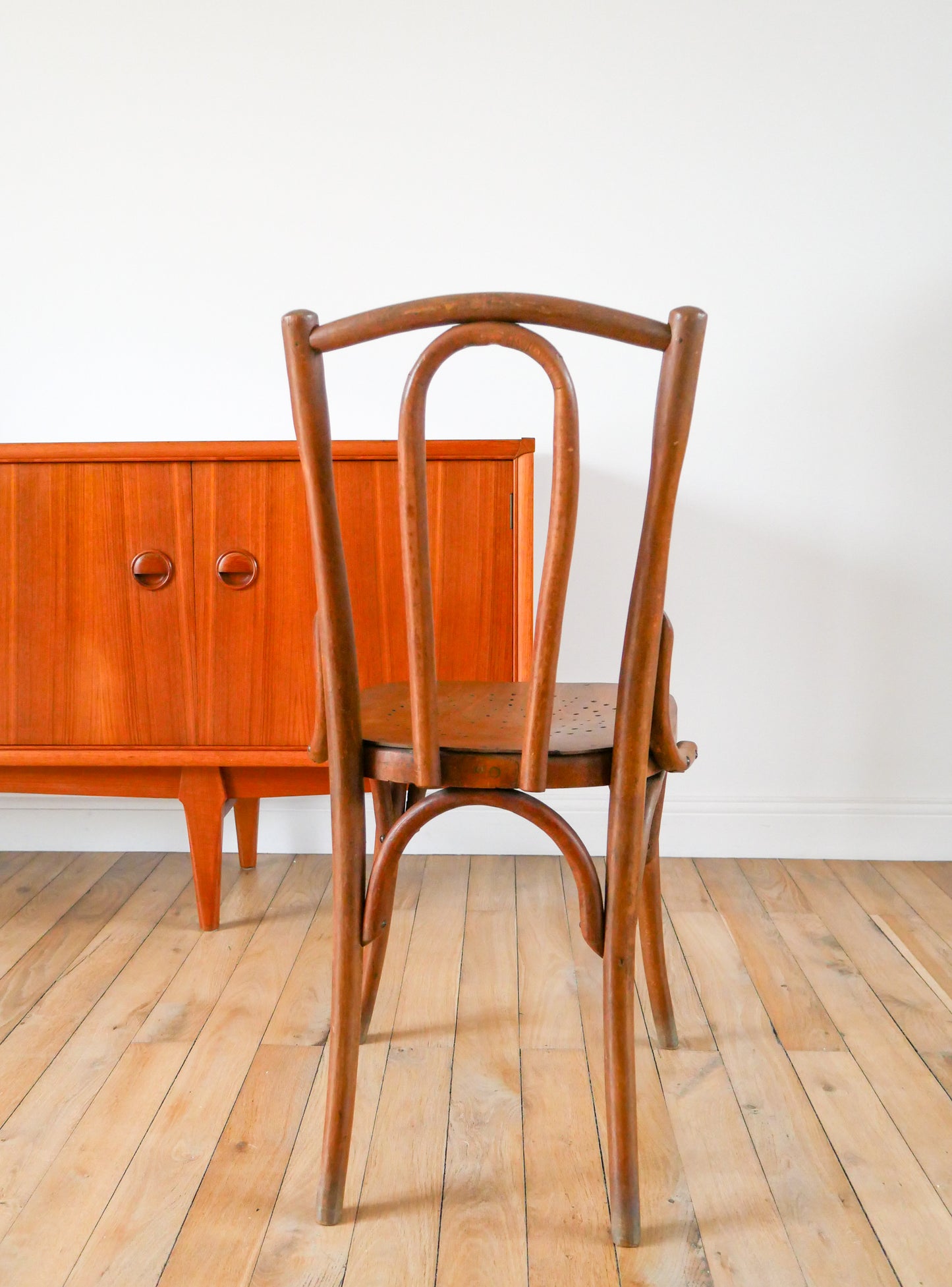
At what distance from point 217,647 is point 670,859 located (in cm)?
103

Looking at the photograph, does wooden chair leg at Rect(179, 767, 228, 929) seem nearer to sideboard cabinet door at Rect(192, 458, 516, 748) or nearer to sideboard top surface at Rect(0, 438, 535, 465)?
sideboard cabinet door at Rect(192, 458, 516, 748)

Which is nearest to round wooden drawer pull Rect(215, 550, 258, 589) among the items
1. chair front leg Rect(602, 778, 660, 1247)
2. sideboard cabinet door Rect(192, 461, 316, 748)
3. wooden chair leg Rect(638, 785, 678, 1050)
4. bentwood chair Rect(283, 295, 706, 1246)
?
sideboard cabinet door Rect(192, 461, 316, 748)

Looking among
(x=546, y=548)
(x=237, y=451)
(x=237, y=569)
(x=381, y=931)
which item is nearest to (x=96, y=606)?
(x=237, y=569)

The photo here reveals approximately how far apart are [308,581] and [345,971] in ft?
2.58

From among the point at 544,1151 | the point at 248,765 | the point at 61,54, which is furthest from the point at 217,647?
the point at 61,54

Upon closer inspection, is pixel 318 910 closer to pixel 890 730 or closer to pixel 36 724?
pixel 36 724

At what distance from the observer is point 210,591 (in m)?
1.72

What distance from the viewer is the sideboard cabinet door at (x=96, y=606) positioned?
170cm

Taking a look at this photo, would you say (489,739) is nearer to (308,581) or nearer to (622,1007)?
(622,1007)

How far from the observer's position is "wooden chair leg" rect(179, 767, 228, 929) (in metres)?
1.77

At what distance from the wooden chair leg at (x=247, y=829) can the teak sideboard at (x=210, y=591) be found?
30 centimetres

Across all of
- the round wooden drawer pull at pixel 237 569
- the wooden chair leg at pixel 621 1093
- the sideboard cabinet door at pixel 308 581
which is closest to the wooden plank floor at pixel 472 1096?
the wooden chair leg at pixel 621 1093

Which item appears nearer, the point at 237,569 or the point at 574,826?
the point at 237,569

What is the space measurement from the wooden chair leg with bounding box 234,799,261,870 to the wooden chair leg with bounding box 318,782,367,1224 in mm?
1043
